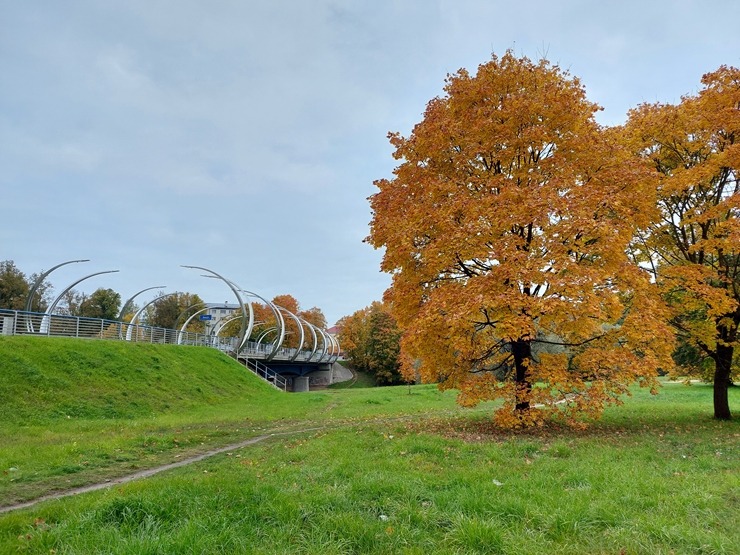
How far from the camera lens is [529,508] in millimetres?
4414

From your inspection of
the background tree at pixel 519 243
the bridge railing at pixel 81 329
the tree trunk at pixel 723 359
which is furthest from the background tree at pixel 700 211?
the bridge railing at pixel 81 329

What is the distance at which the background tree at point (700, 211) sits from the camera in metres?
11.3

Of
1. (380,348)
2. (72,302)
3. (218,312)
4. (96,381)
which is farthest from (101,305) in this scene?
(218,312)

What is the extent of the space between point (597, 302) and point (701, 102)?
796cm

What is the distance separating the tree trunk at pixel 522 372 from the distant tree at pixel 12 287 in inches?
2157

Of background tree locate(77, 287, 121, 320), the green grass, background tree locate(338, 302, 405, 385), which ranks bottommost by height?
the green grass

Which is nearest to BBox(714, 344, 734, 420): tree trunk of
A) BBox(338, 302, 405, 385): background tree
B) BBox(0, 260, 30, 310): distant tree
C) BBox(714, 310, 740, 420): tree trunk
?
BBox(714, 310, 740, 420): tree trunk

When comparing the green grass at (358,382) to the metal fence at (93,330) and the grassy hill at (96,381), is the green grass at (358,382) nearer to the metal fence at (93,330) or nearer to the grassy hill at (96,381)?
the metal fence at (93,330)

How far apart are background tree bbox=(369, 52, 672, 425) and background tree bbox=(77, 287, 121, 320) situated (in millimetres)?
62260

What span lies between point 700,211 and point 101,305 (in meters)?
68.6

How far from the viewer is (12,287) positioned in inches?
1911

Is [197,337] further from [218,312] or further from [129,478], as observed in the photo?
[218,312]

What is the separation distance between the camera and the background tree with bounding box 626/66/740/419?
11297 millimetres

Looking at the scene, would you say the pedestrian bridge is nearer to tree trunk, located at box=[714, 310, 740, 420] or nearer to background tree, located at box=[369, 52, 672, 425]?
background tree, located at box=[369, 52, 672, 425]
